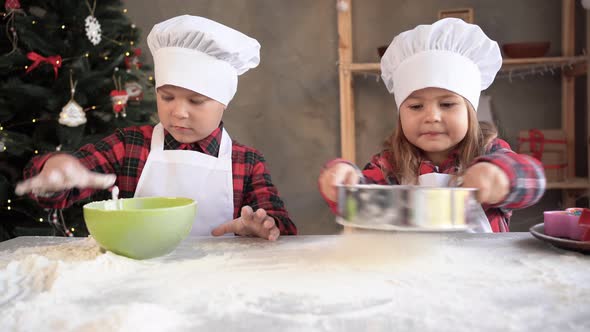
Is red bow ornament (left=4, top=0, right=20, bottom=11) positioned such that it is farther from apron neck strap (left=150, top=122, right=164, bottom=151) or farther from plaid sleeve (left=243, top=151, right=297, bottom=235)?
plaid sleeve (left=243, top=151, right=297, bottom=235)

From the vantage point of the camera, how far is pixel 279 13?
9.29 feet

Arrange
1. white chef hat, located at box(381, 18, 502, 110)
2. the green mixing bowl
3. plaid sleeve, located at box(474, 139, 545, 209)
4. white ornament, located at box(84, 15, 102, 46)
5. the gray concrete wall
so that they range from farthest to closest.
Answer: the gray concrete wall → white ornament, located at box(84, 15, 102, 46) → white chef hat, located at box(381, 18, 502, 110) → plaid sleeve, located at box(474, 139, 545, 209) → the green mixing bowl

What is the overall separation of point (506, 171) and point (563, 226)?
0.13m

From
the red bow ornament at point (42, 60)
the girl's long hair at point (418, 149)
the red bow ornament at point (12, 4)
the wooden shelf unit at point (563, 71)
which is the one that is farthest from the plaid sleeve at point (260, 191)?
the wooden shelf unit at point (563, 71)

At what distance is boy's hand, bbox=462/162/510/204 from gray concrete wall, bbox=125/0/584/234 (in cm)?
193

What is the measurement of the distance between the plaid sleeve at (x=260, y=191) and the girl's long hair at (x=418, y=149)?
1.00 feet

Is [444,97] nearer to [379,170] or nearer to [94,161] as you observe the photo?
[379,170]

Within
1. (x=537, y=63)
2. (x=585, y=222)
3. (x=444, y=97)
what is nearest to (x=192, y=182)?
(x=444, y=97)

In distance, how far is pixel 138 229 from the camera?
772 mm

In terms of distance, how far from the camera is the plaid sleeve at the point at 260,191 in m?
1.29

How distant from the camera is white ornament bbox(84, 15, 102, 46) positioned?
1.96 m

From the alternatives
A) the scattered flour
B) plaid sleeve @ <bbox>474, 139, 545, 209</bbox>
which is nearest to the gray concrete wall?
plaid sleeve @ <bbox>474, 139, 545, 209</bbox>

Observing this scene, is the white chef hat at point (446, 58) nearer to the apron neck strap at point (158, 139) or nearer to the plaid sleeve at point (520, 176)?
the plaid sleeve at point (520, 176)

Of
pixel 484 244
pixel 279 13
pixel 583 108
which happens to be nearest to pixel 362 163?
pixel 279 13
